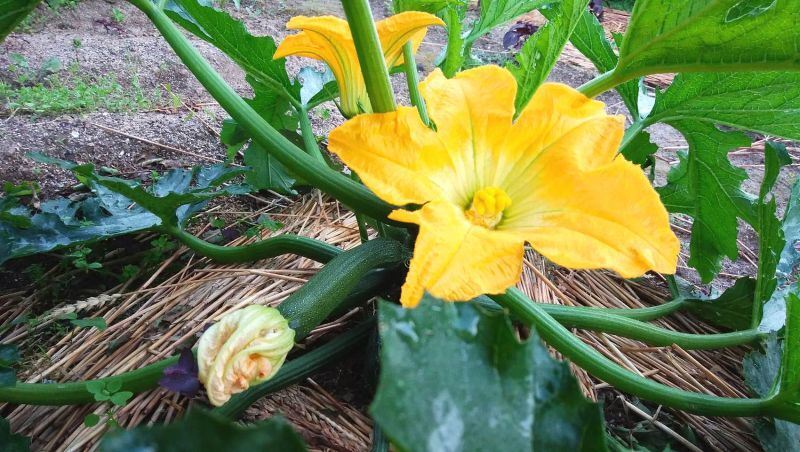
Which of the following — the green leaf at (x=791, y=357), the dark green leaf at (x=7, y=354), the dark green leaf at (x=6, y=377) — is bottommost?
the green leaf at (x=791, y=357)

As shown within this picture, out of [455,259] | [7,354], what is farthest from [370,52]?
[7,354]

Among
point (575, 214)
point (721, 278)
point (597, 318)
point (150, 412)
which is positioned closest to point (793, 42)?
point (575, 214)

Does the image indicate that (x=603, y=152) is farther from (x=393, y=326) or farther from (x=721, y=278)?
(x=721, y=278)

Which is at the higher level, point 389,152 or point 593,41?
point 389,152

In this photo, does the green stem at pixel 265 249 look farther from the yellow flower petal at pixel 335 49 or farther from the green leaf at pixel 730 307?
the green leaf at pixel 730 307

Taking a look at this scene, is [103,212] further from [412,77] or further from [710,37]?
[710,37]

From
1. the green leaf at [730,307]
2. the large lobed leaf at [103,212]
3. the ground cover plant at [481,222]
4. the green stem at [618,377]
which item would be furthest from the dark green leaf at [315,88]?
the green leaf at [730,307]
